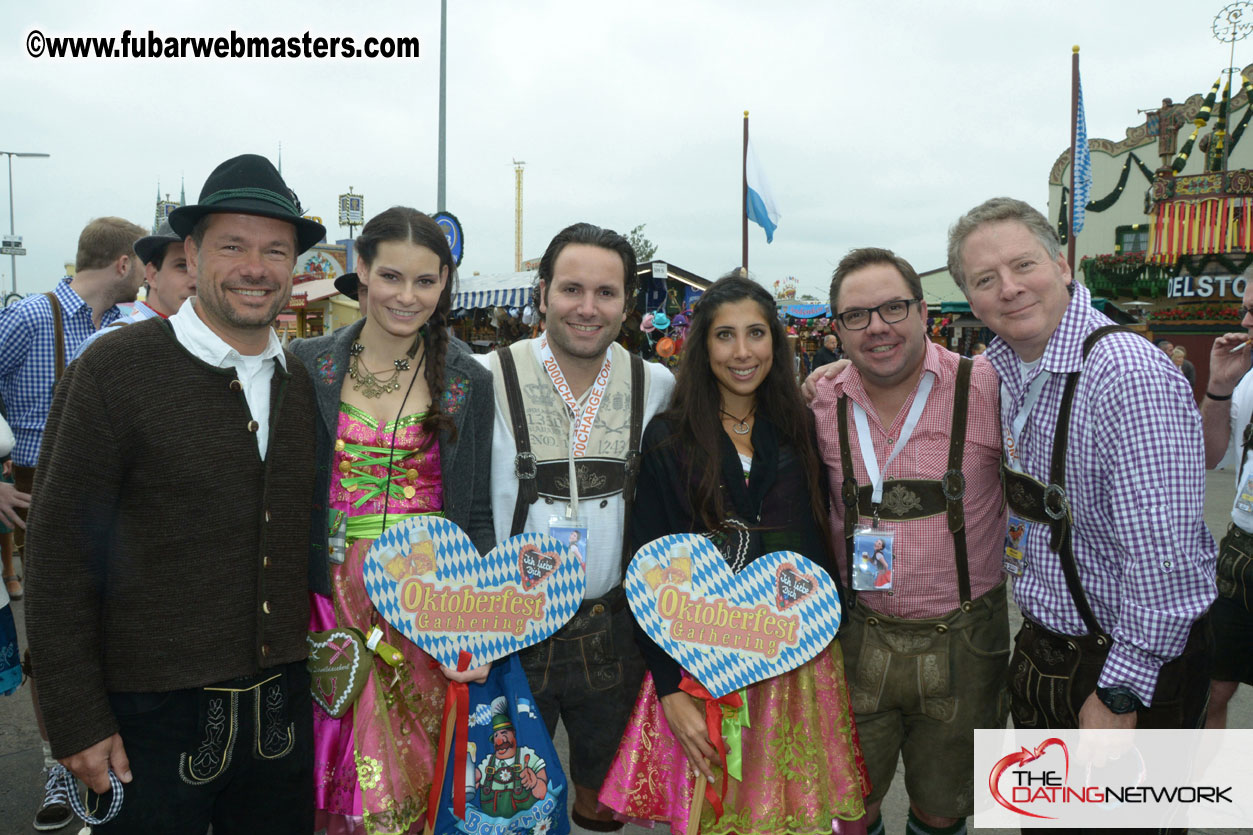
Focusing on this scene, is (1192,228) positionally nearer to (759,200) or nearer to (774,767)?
(759,200)

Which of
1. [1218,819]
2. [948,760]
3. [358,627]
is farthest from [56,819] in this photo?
[1218,819]

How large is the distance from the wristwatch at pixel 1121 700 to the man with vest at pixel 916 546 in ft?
1.46

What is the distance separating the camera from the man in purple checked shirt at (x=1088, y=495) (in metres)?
1.83

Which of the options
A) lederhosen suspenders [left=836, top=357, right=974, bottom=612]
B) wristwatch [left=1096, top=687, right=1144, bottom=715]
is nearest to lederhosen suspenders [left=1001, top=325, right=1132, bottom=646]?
wristwatch [left=1096, top=687, right=1144, bottom=715]

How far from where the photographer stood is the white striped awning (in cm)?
1583

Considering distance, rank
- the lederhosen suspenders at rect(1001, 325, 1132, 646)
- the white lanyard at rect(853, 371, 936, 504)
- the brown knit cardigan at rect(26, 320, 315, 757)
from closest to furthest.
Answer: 1. the brown knit cardigan at rect(26, 320, 315, 757)
2. the lederhosen suspenders at rect(1001, 325, 1132, 646)
3. the white lanyard at rect(853, 371, 936, 504)

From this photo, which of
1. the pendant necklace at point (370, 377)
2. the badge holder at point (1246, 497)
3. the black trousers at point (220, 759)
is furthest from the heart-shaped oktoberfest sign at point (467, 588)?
the badge holder at point (1246, 497)

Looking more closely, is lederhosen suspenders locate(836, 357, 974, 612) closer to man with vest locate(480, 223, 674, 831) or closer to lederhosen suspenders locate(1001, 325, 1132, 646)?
lederhosen suspenders locate(1001, 325, 1132, 646)

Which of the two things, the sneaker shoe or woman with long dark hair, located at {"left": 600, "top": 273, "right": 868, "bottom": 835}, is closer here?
woman with long dark hair, located at {"left": 600, "top": 273, "right": 868, "bottom": 835}

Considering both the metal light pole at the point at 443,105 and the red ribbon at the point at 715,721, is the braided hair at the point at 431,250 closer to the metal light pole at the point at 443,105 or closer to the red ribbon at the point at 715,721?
the red ribbon at the point at 715,721

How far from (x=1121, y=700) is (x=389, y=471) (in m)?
1.88

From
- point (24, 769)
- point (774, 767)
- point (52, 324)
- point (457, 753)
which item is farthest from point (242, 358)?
point (24, 769)

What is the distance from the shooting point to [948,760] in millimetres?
2305

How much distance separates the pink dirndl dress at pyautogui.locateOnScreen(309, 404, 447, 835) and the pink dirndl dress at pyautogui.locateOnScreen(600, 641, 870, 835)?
0.53 meters
